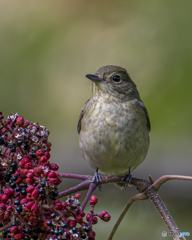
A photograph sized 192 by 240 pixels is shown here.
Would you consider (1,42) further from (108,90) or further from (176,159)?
(176,159)

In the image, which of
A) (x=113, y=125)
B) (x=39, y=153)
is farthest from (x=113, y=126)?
(x=39, y=153)

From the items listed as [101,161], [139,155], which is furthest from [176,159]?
[101,161]

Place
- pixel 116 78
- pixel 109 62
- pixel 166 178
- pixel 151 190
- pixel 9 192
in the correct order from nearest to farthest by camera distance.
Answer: pixel 9 192
pixel 166 178
pixel 151 190
pixel 116 78
pixel 109 62

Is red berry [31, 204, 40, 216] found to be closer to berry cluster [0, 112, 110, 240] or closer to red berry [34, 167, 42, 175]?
berry cluster [0, 112, 110, 240]

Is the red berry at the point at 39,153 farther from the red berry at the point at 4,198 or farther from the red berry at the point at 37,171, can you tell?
the red berry at the point at 4,198

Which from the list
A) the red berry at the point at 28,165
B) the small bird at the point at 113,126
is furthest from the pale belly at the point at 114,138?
the red berry at the point at 28,165

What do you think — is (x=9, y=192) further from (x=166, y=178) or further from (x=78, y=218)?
(x=166, y=178)
